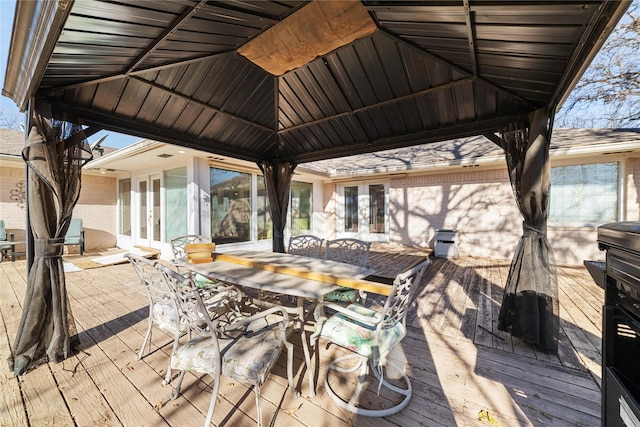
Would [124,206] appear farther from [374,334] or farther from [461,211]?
[461,211]

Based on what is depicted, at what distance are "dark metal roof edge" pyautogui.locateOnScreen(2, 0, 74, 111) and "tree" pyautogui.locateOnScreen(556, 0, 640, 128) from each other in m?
9.88

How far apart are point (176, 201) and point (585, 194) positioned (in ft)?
32.0

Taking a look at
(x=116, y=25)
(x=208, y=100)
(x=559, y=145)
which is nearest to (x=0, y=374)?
(x=116, y=25)

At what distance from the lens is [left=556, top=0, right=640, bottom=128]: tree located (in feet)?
20.7

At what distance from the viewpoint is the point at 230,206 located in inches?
273

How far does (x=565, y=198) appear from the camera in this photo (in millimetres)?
5793

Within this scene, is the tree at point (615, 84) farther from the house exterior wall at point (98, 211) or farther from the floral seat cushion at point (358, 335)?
the house exterior wall at point (98, 211)

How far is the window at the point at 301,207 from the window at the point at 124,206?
5.34 meters

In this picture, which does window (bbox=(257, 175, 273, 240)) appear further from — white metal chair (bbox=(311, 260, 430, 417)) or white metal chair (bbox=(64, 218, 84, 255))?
white metal chair (bbox=(311, 260, 430, 417))

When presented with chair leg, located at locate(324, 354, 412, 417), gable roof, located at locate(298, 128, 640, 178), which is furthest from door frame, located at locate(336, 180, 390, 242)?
chair leg, located at locate(324, 354, 412, 417)

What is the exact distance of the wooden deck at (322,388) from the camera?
1624 millimetres

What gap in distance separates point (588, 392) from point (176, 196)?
761 centimetres

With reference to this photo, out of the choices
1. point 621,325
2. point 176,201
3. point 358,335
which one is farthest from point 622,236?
point 176,201

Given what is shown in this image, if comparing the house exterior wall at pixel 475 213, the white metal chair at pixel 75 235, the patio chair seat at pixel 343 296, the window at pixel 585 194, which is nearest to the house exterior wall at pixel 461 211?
the house exterior wall at pixel 475 213
